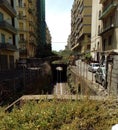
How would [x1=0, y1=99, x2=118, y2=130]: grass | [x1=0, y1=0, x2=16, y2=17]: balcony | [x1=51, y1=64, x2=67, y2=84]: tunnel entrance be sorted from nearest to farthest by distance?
[x1=0, y1=99, x2=118, y2=130]: grass, [x1=0, y1=0, x2=16, y2=17]: balcony, [x1=51, y1=64, x2=67, y2=84]: tunnel entrance

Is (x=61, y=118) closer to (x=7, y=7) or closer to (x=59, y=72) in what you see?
(x=7, y=7)

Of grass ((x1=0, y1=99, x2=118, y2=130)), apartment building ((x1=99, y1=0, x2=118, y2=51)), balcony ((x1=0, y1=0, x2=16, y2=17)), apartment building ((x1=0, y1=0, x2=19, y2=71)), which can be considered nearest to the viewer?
grass ((x1=0, y1=99, x2=118, y2=130))

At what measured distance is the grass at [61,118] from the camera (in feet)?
11.5

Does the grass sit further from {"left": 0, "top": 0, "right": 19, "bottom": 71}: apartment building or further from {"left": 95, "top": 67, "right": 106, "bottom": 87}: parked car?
{"left": 0, "top": 0, "right": 19, "bottom": 71}: apartment building

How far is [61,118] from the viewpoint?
3838 millimetres

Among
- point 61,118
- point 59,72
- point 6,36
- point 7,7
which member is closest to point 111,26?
point 7,7

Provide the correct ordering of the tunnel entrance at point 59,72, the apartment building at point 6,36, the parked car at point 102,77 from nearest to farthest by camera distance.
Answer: the parked car at point 102,77 < the apartment building at point 6,36 < the tunnel entrance at point 59,72

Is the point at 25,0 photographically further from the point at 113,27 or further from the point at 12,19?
the point at 113,27

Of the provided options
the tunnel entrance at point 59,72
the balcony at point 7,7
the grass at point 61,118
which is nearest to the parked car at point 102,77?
the grass at point 61,118

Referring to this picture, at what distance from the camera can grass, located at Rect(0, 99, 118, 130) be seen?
3516 millimetres

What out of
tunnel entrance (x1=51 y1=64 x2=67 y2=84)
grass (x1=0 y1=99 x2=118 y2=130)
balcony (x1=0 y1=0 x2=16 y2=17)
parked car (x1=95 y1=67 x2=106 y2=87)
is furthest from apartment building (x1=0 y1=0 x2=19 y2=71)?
grass (x1=0 y1=99 x2=118 y2=130)

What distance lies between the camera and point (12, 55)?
3291 centimetres

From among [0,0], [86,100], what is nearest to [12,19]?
[0,0]

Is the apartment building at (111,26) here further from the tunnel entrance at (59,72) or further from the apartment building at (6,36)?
the apartment building at (6,36)
